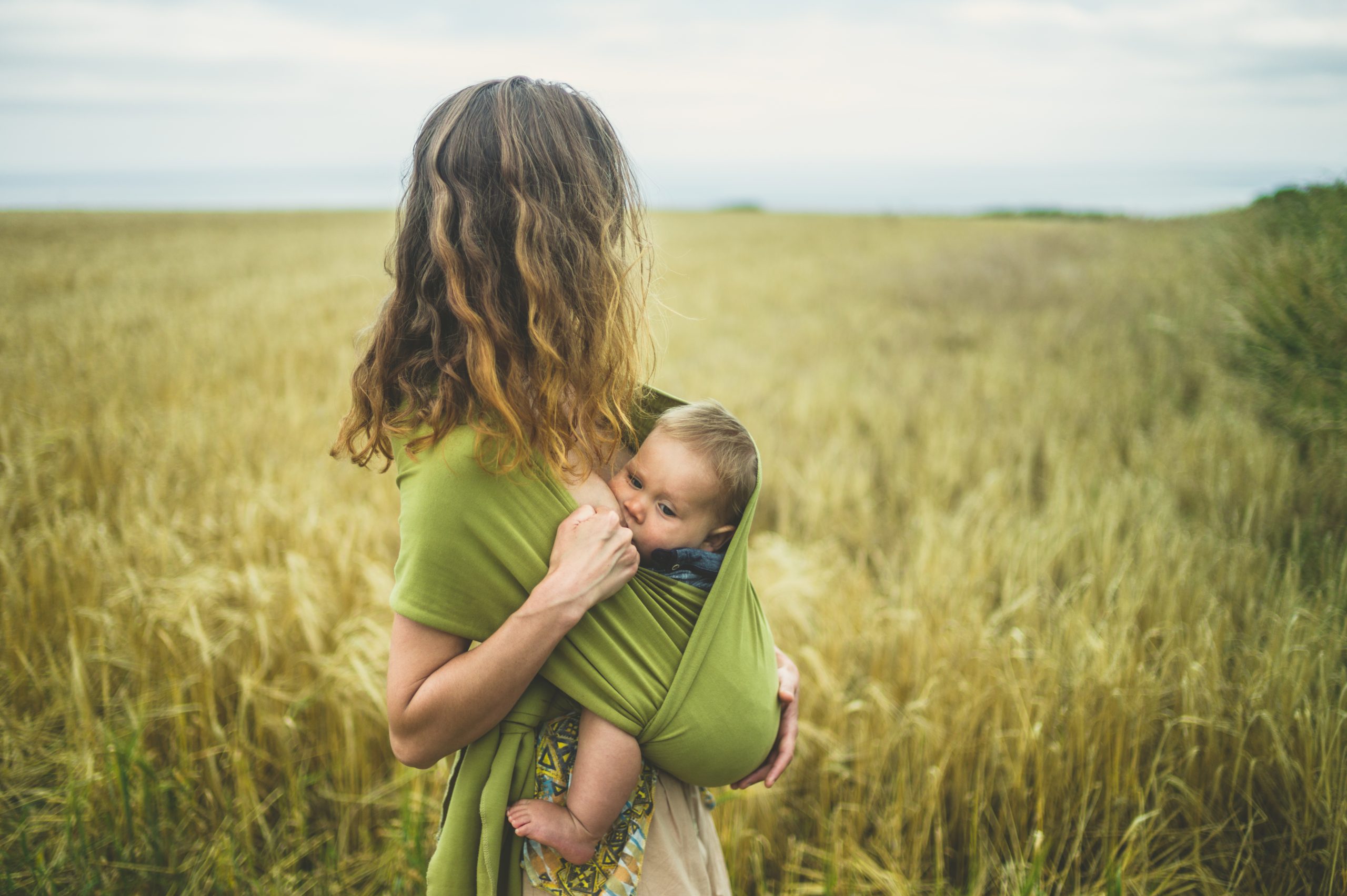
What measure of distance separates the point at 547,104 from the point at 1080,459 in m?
4.35

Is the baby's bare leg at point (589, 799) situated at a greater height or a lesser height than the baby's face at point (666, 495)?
lesser

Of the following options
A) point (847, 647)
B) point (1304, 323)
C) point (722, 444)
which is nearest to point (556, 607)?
point (722, 444)

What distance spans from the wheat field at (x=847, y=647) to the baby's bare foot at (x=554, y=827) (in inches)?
33.2

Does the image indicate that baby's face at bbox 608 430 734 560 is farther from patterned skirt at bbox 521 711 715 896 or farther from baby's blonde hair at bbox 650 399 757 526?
patterned skirt at bbox 521 711 715 896

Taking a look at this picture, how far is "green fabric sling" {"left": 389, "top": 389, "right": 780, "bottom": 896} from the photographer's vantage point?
1.01 metres

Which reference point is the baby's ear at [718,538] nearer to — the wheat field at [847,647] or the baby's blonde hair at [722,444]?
the baby's blonde hair at [722,444]

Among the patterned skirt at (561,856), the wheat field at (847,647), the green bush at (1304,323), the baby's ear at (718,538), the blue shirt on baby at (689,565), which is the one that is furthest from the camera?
the green bush at (1304,323)

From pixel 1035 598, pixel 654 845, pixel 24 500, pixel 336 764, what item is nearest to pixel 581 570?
pixel 654 845

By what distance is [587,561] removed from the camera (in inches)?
39.8

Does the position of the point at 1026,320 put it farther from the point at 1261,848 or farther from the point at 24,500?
the point at 24,500

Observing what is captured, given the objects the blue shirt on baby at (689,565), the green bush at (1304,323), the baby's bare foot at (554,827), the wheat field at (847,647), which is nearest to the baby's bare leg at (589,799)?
the baby's bare foot at (554,827)

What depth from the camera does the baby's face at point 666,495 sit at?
124 cm

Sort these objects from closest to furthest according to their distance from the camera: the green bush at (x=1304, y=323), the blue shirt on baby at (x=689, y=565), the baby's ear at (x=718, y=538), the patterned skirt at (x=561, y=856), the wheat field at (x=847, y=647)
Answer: the patterned skirt at (x=561, y=856) → the blue shirt on baby at (x=689, y=565) → the baby's ear at (x=718, y=538) → the wheat field at (x=847, y=647) → the green bush at (x=1304, y=323)

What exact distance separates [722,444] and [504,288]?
46 cm
